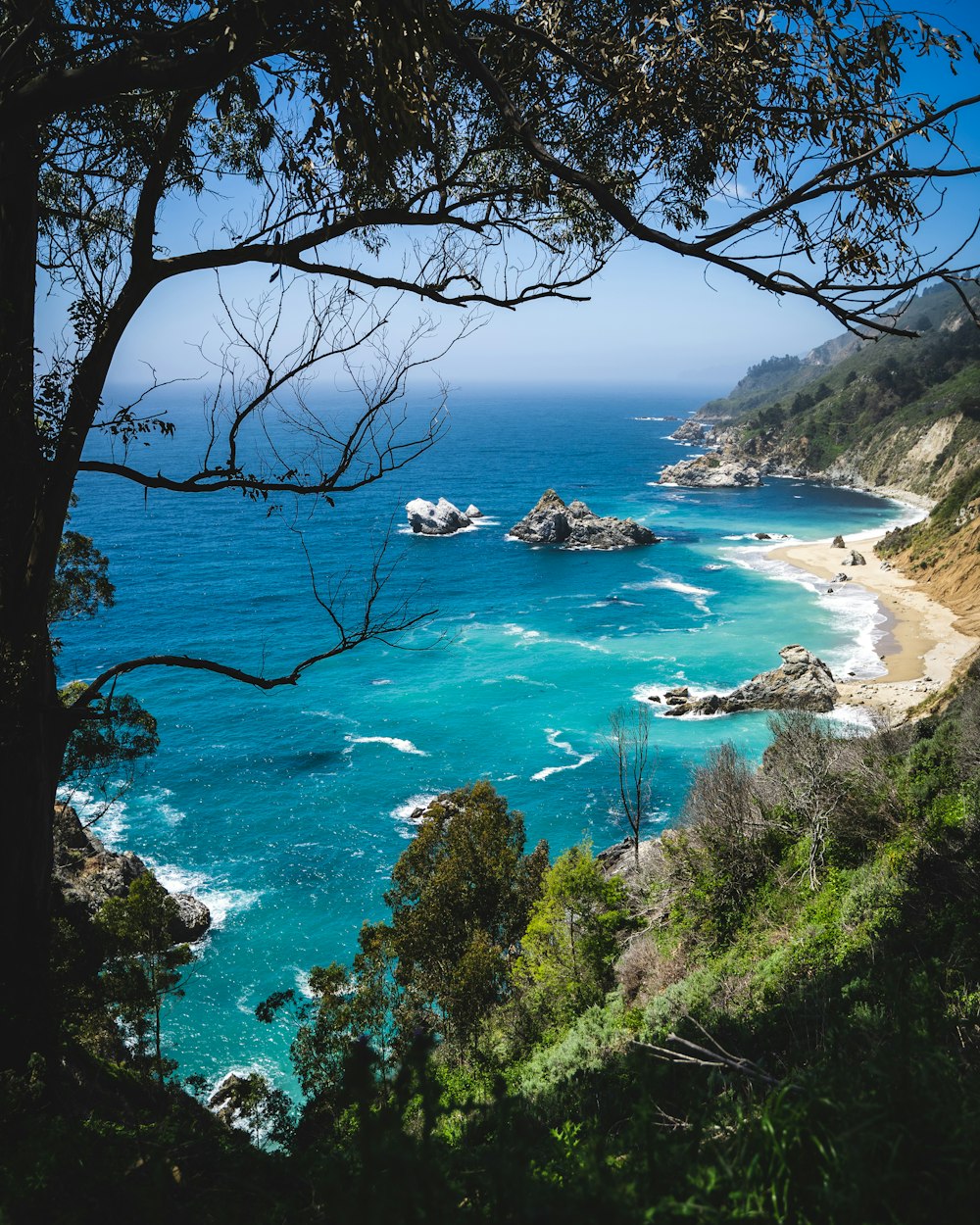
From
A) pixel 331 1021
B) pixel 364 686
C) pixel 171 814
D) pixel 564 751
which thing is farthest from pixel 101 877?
pixel 364 686

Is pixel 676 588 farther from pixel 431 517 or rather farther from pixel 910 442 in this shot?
pixel 910 442

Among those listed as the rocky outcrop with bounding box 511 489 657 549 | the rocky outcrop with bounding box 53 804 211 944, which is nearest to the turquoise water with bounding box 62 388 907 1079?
the rocky outcrop with bounding box 53 804 211 944

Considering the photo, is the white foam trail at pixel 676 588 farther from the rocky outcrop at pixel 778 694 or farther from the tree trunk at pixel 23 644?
the tree trunk at pixel 23 644

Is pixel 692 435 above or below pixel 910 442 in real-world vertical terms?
above

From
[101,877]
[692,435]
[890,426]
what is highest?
[692,435]

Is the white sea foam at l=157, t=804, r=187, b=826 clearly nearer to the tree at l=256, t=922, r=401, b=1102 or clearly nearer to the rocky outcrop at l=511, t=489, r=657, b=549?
the tree at l=256, t=922, r=401, b=1102

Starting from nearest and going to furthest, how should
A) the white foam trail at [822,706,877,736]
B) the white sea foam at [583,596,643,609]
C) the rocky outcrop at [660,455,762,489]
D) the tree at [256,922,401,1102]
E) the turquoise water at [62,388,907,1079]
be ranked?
1. the tree at [256,922,401,1102]
2. the turquoise water at [62,388,907,1079]
3. the white foam trail at [822,706,877,736]
4. the white sea foam at [583,596,643,609]
5. the rocky outcrop at [660,455,762,489]
